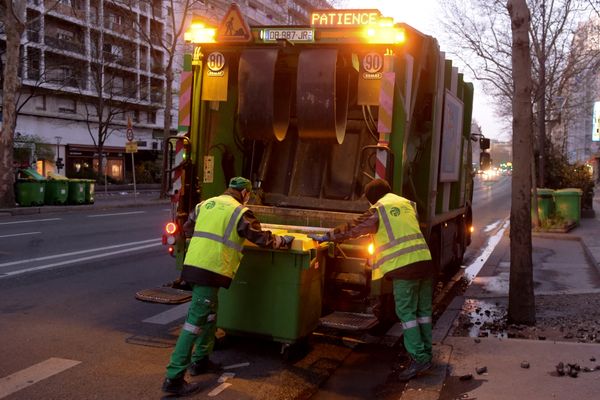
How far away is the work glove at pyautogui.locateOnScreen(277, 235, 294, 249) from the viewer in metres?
4.73

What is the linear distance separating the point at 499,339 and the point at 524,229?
4.50 feet

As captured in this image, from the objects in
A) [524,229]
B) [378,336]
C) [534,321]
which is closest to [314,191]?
[378,336]

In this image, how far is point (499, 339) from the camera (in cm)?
542

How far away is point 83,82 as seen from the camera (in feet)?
142

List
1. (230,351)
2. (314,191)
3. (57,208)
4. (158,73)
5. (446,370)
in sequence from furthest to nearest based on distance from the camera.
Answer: (158,73)
(57,208)
(314,191)
(230,351)
(446,370)

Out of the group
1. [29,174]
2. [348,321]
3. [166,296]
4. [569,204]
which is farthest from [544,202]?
[29,174]

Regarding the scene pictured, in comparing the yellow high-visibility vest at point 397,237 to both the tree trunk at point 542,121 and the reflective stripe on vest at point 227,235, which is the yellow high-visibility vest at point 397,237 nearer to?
the reflective stripe on vest at point 227,235

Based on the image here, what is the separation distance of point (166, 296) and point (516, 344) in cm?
321

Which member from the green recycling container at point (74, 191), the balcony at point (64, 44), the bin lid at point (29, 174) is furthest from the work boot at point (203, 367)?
the balcony at point (64, 44)

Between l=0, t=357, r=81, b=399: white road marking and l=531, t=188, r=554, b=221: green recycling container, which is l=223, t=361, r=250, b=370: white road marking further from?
l=531, t=188, r=554, b=221: green recycling container

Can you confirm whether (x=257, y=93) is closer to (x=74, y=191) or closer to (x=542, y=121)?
(x=542, y=121)

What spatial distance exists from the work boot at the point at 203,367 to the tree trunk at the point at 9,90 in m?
17.1

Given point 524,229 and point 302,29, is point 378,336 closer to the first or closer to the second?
point 524,229

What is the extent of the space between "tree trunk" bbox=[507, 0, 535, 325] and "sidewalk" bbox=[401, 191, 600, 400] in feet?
0.91
